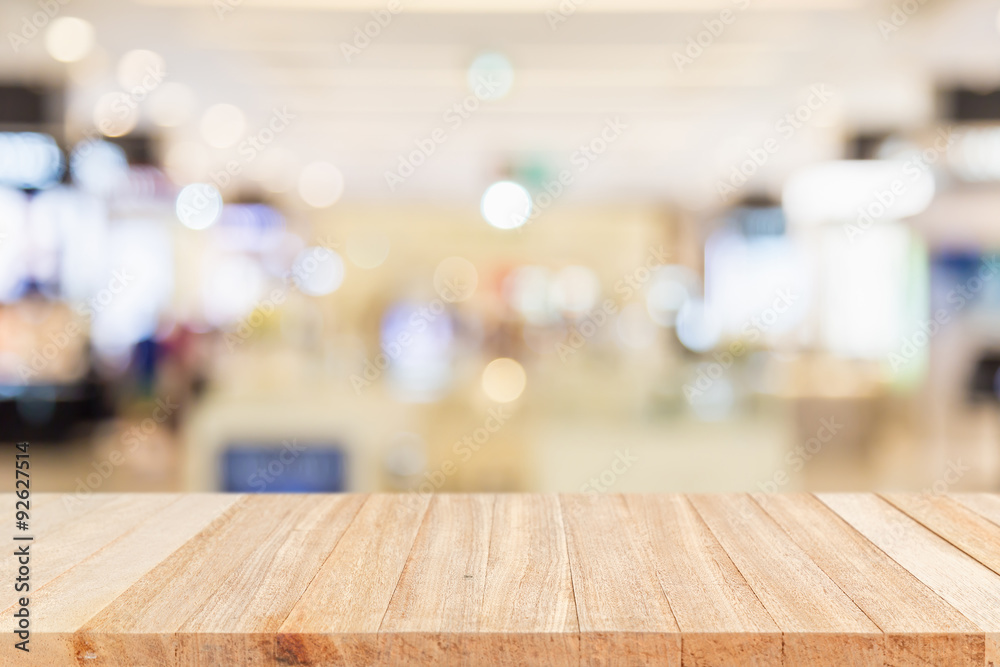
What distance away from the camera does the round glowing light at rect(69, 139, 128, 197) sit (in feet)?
23.7

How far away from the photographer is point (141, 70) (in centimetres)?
647

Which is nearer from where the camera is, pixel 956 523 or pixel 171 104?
pixel 956 523

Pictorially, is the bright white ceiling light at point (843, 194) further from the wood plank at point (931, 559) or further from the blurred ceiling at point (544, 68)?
the wood plank at point (931, 559)

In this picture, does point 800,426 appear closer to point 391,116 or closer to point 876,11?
point 876,11

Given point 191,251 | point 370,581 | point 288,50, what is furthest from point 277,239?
point 370,581

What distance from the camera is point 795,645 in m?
0.90

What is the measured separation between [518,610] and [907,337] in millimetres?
7796
